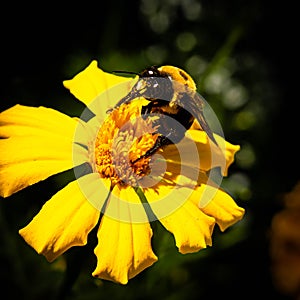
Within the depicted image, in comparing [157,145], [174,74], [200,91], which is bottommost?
[200,91]

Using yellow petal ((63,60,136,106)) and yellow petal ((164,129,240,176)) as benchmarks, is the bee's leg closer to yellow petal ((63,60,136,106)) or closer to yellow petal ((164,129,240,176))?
yellow petal ((164,129,240,176))

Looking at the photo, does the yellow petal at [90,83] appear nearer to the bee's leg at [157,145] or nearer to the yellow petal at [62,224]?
the bee's leg at [157,145]

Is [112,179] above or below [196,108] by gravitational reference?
below

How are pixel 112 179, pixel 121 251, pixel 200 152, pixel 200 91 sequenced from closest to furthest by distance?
1. pixel 121 251
2. pixel 112 179
3. pixel 200 152
4. pixel 200 91

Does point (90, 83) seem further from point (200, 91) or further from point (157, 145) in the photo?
point (200, 91)

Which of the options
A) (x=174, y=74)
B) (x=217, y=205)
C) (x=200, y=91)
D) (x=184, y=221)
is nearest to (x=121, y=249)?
(x=184, y=221)

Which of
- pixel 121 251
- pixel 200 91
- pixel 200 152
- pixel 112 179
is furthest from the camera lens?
pixel 200 91

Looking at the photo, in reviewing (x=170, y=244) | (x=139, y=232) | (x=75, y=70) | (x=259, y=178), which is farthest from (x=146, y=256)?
(x=259, y=178)

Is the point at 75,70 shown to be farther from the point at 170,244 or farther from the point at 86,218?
the point at 86,218

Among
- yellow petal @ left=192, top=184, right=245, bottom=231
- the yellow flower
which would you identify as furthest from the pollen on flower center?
yellow petal @ left=192, top=184, right=245, bottom=231
